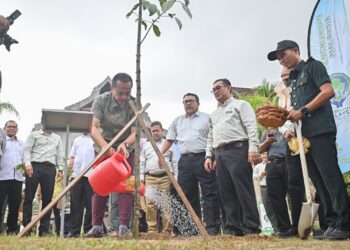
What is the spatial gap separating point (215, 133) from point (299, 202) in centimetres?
127

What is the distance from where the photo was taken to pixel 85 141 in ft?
27.8

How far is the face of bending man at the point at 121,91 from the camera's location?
522 cm

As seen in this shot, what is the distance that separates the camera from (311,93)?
4.32 m

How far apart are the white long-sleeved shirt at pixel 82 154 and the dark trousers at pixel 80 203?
3.97ft

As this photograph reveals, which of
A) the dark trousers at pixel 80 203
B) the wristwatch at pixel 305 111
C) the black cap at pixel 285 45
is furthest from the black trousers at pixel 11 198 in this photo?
the wristwatch at pixel 305 111

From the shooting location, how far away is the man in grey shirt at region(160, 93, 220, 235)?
6.25m

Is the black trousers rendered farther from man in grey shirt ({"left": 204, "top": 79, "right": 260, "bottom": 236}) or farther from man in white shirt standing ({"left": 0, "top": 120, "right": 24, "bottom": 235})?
man in grey shirt ({"left": 204, "top": 79, "right": 260, "bottom": 236})

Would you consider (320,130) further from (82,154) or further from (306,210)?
(82,154)

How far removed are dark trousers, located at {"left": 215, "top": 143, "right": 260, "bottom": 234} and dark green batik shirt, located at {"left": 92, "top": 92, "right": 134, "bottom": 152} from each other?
1165mm

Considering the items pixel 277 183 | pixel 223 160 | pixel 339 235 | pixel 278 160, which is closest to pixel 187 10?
pixel 223 160

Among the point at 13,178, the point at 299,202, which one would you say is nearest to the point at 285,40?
the point at 299,202

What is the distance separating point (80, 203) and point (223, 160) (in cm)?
278

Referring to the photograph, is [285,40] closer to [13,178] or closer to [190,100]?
[190,100]

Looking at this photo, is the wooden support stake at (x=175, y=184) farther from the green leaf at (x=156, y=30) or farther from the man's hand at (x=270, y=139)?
the man's hand at (x=270, y=139)
